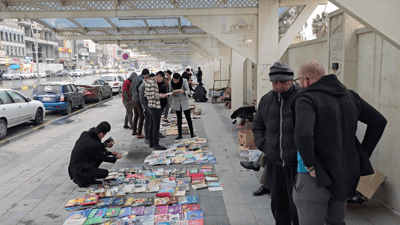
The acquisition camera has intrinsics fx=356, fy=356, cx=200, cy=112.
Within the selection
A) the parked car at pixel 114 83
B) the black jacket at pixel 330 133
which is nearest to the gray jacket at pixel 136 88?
the black jacket at pixel 330 133

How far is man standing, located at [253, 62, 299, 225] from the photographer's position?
3.55m

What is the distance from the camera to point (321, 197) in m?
2.77

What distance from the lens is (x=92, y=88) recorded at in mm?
21344

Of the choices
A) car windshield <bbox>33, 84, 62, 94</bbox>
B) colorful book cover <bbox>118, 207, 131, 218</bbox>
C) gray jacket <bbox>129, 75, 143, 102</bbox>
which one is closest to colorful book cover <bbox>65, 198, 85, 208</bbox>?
colorful book cover <bbox>118, 207, 131, 218</bbox>

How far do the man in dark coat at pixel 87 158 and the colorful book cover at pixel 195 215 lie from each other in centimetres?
200

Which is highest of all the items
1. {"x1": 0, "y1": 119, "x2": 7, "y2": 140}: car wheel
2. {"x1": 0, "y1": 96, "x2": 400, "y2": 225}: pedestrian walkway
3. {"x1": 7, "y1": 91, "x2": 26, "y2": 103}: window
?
{"x1": 7, "y1": 91, "x2": 26, "y2": 103}: window

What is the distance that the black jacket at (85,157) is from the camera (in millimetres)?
5820

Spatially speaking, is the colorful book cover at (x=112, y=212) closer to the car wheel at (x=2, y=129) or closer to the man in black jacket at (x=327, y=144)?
the man in black jacket at (x=327, y=144)

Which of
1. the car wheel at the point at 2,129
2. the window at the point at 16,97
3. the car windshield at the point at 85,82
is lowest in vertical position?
the car wheel at the point at 2,129

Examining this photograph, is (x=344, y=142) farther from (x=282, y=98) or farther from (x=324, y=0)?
(x=324, y=0)

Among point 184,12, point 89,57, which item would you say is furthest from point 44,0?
point 89,57

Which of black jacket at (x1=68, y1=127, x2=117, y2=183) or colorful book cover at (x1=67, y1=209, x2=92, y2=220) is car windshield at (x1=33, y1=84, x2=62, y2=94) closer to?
black jacket at (x1=68, y1=127, x2=117, y2=183)

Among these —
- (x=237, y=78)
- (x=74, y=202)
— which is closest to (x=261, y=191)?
(x=74, y=202)

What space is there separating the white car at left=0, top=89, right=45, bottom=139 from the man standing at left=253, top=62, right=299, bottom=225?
9490 millimetres
